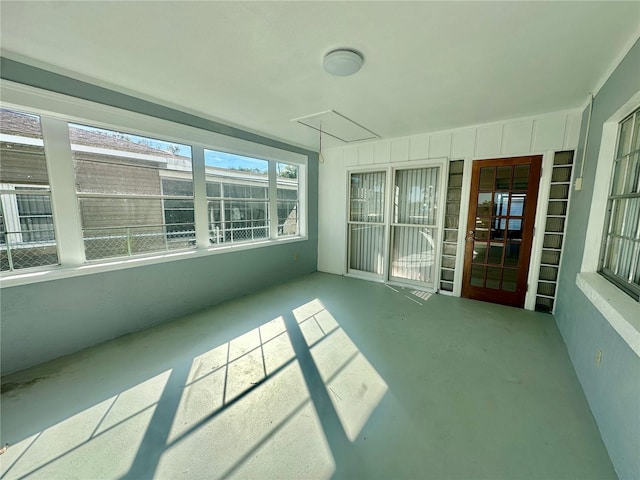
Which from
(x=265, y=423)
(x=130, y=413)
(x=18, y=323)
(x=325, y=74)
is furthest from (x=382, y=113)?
(x=18, y=323)

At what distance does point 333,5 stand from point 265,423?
8.42 ft

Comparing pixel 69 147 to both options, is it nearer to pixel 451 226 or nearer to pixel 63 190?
pixel 63 190

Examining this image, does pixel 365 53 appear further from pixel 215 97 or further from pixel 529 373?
pixel 529 373

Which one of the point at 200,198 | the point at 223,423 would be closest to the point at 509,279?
the point at 223,423

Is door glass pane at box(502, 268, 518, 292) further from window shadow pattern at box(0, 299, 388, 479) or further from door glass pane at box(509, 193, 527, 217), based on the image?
window shadow pattern at box(0, 299, 388, 479)

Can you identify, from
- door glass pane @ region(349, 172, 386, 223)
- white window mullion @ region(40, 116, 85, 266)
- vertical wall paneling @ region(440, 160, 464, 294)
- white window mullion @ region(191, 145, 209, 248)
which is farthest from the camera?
door glass pane @ region(349, 172, 386, 223)

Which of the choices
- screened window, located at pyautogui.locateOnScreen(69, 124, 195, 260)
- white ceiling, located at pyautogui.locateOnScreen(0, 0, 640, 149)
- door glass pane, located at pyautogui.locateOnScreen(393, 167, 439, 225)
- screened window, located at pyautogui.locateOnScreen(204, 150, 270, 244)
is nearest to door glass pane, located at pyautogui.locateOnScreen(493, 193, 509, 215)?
door glass pane, located at pyautogui.locateOnScreen(393, 167, 439, 225)

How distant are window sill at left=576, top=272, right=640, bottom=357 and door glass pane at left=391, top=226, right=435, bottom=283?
2.16 meters

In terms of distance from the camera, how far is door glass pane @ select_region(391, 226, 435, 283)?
4.18m

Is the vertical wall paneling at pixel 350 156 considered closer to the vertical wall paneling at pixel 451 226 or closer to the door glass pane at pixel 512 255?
the vertical wall paneling at pixel 451 226

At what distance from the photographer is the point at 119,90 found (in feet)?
7.95

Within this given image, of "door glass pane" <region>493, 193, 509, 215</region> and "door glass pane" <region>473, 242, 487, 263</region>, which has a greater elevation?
"door glass pane" <region>493, 193, 509, 215</region>

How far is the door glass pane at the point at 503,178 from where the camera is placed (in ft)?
11.1

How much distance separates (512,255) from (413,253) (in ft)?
4.42
